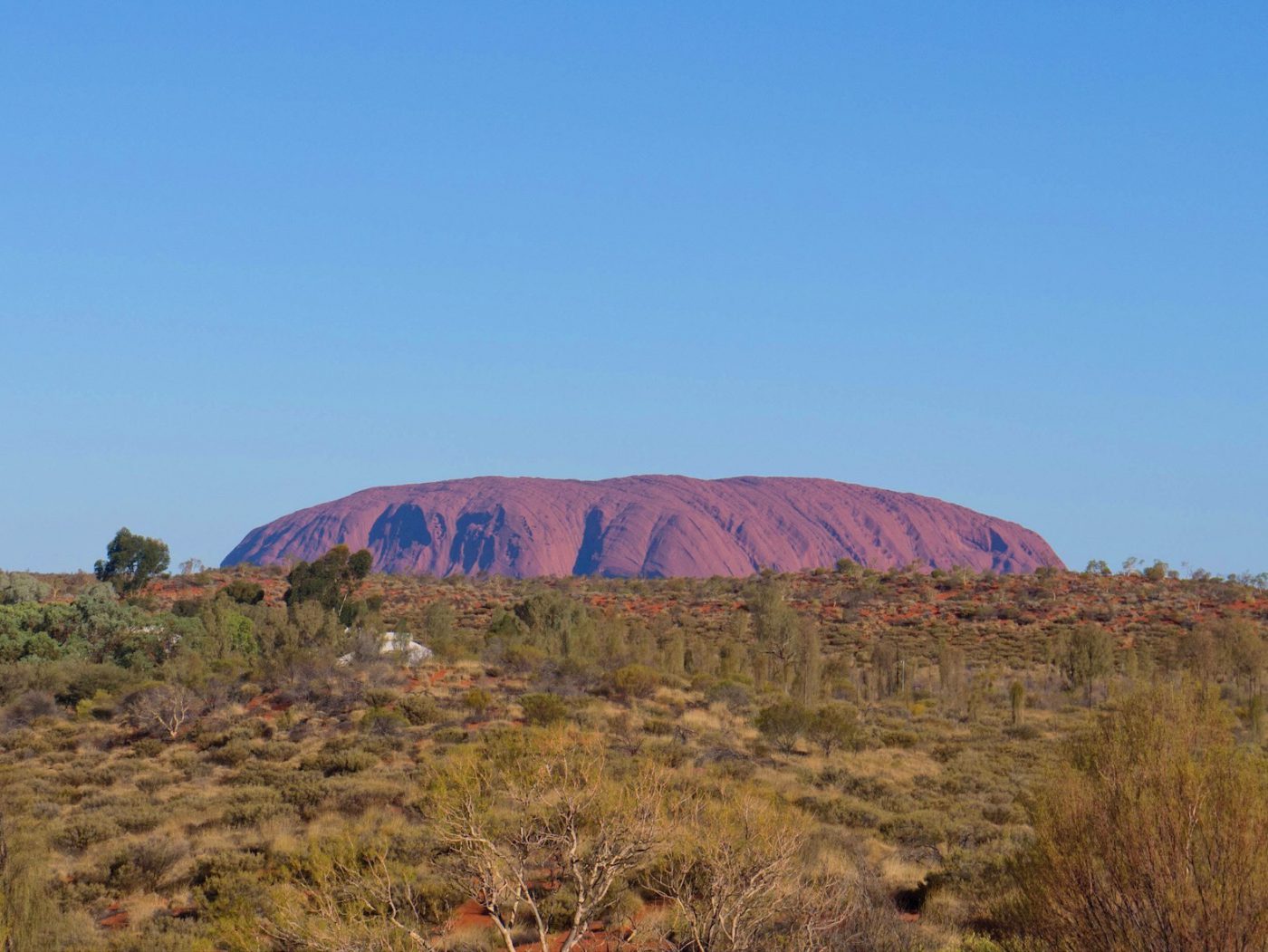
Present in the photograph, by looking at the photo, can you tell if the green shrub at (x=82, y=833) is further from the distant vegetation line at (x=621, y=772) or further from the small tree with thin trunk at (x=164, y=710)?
the small tree with thin trunk at (x=164, y=710)

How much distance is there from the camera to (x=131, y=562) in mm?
60406

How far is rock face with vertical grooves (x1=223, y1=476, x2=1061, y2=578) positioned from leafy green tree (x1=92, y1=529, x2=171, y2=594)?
82.3 metres

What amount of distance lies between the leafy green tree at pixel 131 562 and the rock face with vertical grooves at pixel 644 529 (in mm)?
82257

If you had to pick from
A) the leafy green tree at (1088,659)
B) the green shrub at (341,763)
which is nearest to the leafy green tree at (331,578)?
the green shrub at (341,763)

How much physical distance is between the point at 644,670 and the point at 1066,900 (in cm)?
2530

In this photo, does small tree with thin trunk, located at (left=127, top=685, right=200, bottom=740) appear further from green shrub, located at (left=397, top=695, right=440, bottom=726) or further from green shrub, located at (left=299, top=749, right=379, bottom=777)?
green shrub, located at (left=299, top=749, right=379, bottom=777)

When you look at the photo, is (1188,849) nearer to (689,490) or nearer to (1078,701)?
(1078,701)

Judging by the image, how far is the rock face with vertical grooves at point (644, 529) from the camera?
14875cm

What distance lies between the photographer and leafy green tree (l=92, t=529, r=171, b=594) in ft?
195

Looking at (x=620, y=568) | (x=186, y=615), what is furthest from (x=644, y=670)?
(x=620, y=568)

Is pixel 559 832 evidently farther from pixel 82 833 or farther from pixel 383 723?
pixel 383 723

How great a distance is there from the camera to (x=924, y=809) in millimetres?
23469

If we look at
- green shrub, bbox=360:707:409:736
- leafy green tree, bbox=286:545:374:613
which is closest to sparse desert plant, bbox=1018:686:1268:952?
green shrub, bbox=360:707:409:736

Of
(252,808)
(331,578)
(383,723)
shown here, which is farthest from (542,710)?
Answer: (331,578)
